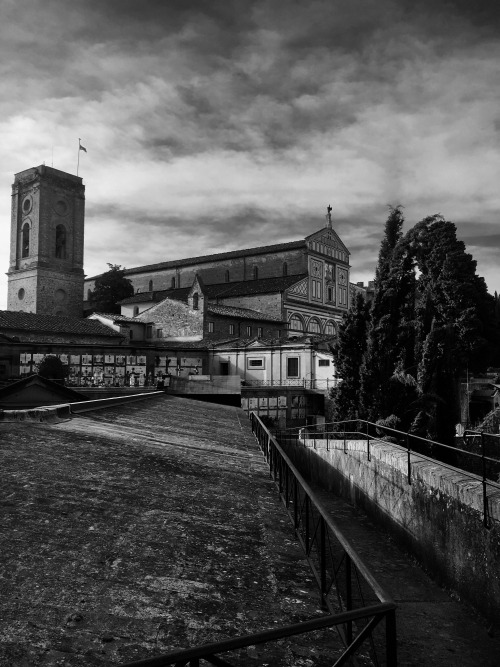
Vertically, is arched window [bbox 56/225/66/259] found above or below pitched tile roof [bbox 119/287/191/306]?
above

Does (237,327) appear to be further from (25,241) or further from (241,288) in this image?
(25,241)

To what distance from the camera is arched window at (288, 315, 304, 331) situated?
164ft

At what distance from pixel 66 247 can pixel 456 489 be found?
51.6 metres

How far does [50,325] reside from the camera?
123ft

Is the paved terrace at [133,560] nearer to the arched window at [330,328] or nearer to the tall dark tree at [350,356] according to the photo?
the tall dark tree at [350,356]

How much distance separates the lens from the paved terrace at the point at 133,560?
2703 millimetres

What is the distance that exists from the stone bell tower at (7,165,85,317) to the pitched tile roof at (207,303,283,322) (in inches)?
631

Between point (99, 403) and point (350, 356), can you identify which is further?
point (350, 356)

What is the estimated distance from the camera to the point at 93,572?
129 inches

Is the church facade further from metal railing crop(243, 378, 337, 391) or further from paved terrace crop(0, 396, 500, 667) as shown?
paved terrace crop(0, 396, 500, 667)

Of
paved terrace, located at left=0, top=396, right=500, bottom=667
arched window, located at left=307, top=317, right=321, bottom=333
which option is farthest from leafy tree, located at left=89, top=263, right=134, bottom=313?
paved terrace, located at left=0, top=396, right=500, bottom=667

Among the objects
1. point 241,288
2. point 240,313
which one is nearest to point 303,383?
point 240,313

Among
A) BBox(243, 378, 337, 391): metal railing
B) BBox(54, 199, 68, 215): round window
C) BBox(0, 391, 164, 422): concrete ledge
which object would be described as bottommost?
BBox(243, 378, 337, 391): metal railing

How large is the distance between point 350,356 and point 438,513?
1222cm
